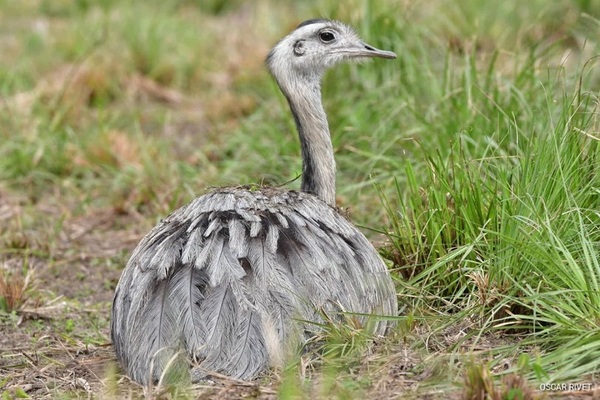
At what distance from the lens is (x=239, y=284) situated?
3822 mm

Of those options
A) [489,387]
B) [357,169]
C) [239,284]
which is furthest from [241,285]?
[357,169]

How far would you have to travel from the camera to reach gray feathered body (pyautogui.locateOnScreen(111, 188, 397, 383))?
3777 mm

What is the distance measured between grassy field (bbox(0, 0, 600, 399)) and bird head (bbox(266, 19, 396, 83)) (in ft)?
1.95

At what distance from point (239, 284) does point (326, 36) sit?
187 centimetres

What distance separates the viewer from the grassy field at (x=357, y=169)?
12.8 feet

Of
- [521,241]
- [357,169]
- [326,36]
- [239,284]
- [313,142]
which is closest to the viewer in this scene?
[239,284]

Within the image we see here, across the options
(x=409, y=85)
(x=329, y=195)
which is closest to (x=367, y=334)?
(x=329, y=195)

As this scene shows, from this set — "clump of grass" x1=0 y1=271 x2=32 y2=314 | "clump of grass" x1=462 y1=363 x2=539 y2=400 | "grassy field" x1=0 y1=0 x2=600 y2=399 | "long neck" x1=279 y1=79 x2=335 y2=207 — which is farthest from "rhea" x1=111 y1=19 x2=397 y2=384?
"clump of grass" x1=0 y1=271 x2=32 y2=314

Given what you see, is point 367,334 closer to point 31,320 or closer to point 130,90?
point 31,320

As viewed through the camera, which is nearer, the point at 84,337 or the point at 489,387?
the point at 489,387

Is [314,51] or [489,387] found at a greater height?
[314,51]

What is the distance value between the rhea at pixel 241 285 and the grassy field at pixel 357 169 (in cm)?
11

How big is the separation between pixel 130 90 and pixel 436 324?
16.3 ft

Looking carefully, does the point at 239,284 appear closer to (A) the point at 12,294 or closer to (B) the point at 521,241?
(B) the point at 521,241
